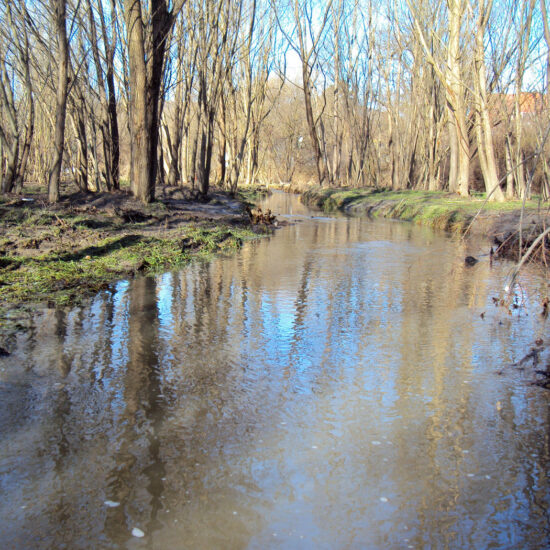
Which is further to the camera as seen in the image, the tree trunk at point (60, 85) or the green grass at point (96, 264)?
the tree trunk at point (60, 85)

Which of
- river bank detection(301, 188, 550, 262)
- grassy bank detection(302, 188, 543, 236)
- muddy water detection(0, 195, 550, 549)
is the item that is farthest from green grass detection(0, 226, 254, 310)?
grassy bank detection(302, 188, 543, 236)

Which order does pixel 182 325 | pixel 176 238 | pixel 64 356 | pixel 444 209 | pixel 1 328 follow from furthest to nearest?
pixel 444 209 → pixel 176 238 → pixel 182 325 → pixel 1 328 → pixel 64 356

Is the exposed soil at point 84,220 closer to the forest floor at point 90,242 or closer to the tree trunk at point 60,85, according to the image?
the forest floor at point 90,242

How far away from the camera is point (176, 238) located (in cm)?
1119

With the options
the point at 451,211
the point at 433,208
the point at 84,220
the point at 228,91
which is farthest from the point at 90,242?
the point at 228,91

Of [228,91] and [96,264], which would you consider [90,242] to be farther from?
[228,91]

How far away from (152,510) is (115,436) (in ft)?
2.63

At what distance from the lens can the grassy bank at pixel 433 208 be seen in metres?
13.5

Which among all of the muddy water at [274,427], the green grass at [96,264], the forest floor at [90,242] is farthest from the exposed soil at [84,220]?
the muddy water at [274,427]

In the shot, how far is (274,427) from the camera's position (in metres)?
3.69

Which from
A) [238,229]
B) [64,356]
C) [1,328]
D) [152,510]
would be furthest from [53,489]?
[238,229]

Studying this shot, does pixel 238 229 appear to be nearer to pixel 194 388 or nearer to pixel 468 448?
pixel 194 388

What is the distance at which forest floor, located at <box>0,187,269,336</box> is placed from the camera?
699cm

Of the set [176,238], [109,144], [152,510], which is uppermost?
[109,144]
